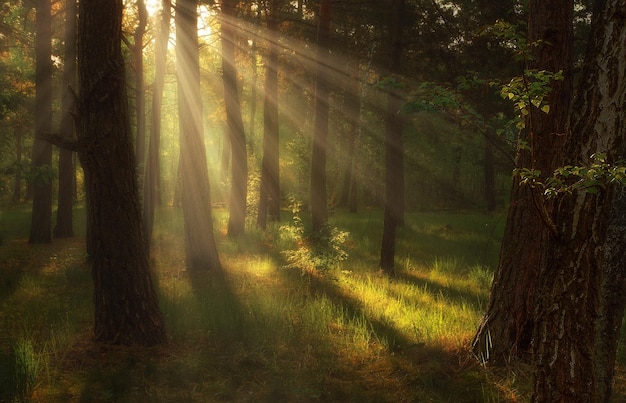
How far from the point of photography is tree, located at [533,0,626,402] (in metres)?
3.05

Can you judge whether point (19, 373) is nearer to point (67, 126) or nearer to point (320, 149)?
point (320, 149)

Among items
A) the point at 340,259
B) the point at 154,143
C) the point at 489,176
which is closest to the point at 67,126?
the point at 154,143

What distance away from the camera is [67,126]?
14.5 m

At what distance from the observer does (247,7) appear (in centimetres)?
1645

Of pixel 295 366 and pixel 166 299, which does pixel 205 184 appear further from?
pixel 295 366

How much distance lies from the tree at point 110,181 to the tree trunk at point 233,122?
8993 millimetres

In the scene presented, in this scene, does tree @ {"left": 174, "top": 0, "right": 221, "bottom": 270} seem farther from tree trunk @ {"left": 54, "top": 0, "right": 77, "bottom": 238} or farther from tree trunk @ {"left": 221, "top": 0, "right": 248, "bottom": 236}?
tree trunk @ {"left": 221, "top": 0, "right": 248, "bottom": 236}

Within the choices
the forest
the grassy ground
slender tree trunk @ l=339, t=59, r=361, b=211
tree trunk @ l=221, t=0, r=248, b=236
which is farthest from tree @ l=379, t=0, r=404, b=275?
tree trunk @ l=221, t=0, r=248, b=236

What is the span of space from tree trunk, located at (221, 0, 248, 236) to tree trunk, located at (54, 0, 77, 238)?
4279mm

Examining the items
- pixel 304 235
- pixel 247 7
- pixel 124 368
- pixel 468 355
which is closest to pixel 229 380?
pixel 124 368

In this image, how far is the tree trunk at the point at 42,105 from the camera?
1383cm

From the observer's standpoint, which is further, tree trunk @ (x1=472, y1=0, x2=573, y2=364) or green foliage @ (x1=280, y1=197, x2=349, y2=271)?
green foliage @ (x1=280, y1=197, x2=349, y2=271)

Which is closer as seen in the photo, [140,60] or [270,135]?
[140,60]

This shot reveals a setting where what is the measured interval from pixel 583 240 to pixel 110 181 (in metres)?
5.14
